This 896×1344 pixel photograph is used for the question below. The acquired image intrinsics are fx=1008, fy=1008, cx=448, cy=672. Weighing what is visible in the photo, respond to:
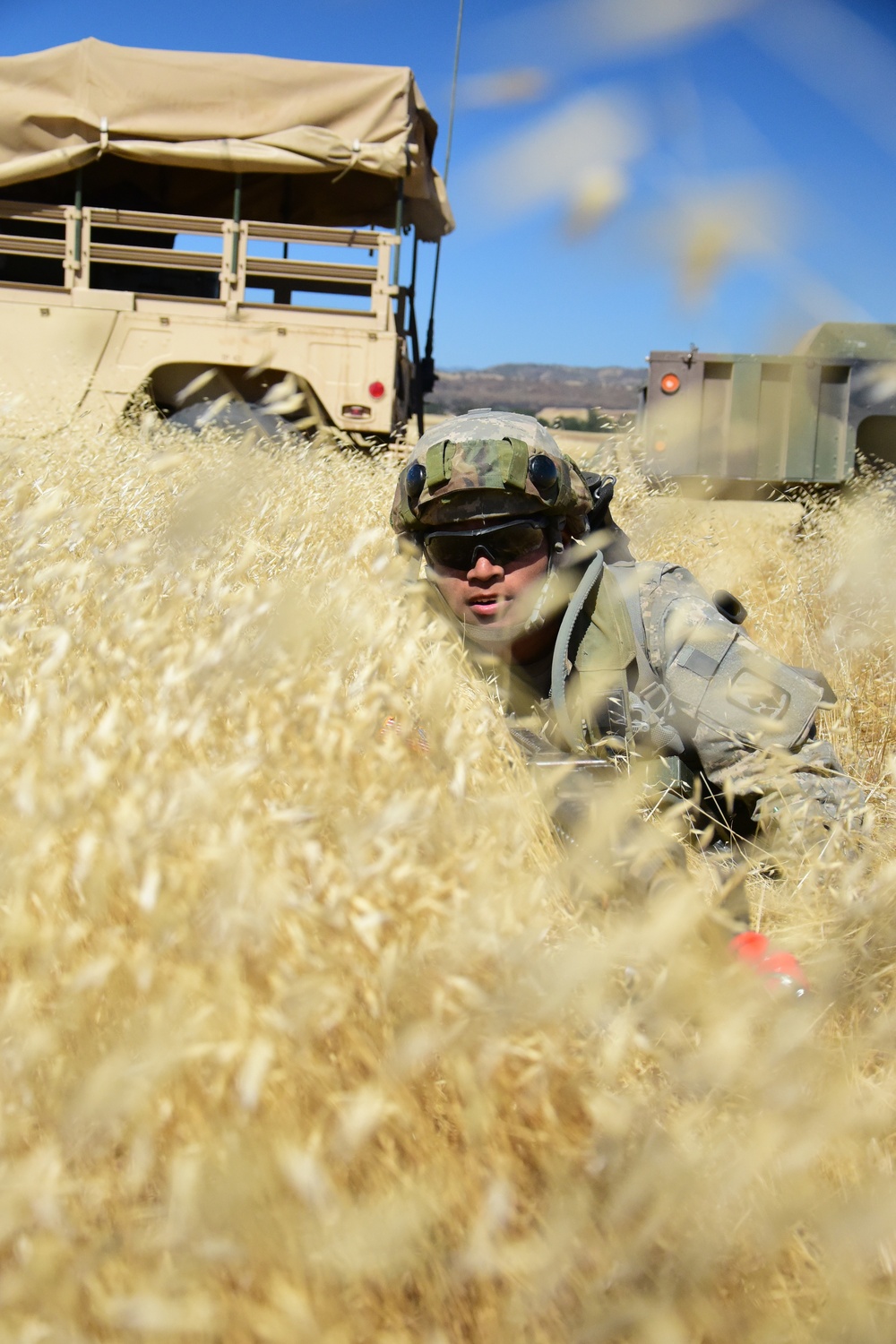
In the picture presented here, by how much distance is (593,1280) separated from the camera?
98cm

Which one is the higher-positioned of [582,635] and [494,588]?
[494,588]

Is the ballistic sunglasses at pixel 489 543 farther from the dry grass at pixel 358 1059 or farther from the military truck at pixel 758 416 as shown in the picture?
the military truck at pixel 758 416

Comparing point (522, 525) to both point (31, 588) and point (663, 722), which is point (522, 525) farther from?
point (31, 588)

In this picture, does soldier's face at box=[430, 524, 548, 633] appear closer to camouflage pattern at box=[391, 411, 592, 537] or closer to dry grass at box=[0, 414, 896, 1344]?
camouflage pattern at box=[391, 411, 592, 537]

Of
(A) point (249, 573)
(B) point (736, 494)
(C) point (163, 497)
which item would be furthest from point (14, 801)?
(B) point (736, 494)

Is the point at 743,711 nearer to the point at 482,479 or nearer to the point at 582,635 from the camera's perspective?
the point at 582,635

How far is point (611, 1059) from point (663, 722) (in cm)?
151

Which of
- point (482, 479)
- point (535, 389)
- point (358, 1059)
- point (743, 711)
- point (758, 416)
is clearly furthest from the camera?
point (535, 389)

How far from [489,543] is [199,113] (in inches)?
269

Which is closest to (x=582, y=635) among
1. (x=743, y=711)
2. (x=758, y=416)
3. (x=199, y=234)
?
(x=743, y=711)

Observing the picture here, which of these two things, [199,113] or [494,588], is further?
[199,113]

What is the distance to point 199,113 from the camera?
25.5 feet

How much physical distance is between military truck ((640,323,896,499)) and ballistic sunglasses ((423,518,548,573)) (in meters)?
5.00

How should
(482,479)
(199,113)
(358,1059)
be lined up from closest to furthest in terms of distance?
(358,1059) < (482,479) < (199,113)
